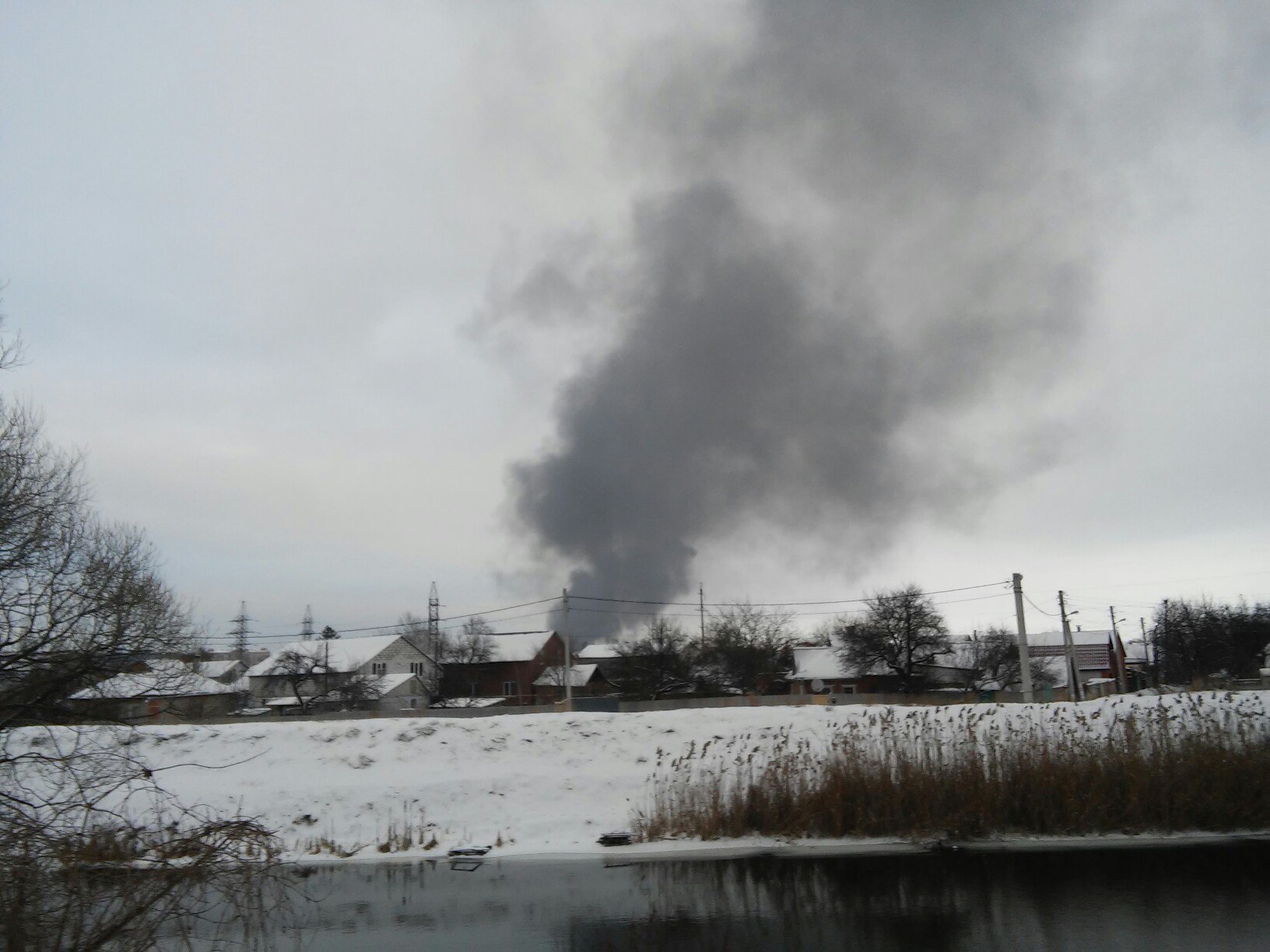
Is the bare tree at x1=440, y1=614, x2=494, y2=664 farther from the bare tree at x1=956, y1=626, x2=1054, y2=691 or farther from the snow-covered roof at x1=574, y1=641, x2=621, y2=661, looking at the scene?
the bare tree at x1=956, y1=626, x2=1054, y2=691

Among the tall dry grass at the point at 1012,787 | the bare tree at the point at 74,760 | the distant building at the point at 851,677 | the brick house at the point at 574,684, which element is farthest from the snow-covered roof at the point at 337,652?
the tall dry grass at the point at 1012,787

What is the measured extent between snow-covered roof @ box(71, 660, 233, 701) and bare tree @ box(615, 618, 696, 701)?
141 feet

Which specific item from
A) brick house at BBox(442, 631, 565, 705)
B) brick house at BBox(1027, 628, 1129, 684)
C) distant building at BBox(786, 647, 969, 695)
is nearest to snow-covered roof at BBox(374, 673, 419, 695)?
brick house at BBox(442, 631, 565, 705)

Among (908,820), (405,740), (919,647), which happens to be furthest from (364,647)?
(908,820)

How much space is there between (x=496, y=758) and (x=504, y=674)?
65357mm

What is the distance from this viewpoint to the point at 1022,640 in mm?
36469

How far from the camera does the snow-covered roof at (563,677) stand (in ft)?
260

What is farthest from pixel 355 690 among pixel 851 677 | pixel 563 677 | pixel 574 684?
pixel 851 677

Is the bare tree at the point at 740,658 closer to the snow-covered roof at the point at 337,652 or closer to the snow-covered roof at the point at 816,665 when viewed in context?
the snow-covered roof at the point at 816,665

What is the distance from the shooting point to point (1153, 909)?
8852mm

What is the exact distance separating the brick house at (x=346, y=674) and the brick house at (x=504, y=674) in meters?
2.61

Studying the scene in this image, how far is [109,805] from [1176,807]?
1722cm

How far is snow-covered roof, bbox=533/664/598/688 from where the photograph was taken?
79.4 metres

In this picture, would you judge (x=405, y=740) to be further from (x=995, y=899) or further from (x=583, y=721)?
(x=995, y=899)
